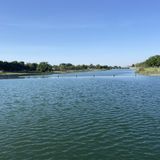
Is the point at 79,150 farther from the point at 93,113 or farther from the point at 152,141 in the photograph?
the point at 93,113

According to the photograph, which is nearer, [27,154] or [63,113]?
[27,154]

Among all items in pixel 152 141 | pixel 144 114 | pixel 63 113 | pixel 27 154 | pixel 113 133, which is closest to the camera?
pixel 27 154

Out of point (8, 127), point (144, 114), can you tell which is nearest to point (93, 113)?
point (144, 114)

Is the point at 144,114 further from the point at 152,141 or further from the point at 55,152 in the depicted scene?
the point at 55,152

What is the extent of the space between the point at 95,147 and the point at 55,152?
3.59 metres

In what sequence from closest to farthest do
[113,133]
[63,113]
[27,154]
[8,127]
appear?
[27,154], [113,133], [8,127], [63,113]

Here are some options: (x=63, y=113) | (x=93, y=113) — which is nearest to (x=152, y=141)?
(x=93, y=113)

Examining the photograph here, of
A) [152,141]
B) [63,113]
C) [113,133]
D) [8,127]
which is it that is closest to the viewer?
[152,141]

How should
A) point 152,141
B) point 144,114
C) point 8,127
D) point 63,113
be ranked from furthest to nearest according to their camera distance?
1. point 63,113
2. point 144,114
3. point 8,127
4. point 152,141

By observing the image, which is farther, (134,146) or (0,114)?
(0,114)

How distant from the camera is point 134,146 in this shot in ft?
74.5

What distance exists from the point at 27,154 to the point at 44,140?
3.89 m

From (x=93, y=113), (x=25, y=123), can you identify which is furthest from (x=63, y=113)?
(x=25, y=123)

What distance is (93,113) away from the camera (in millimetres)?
37781
